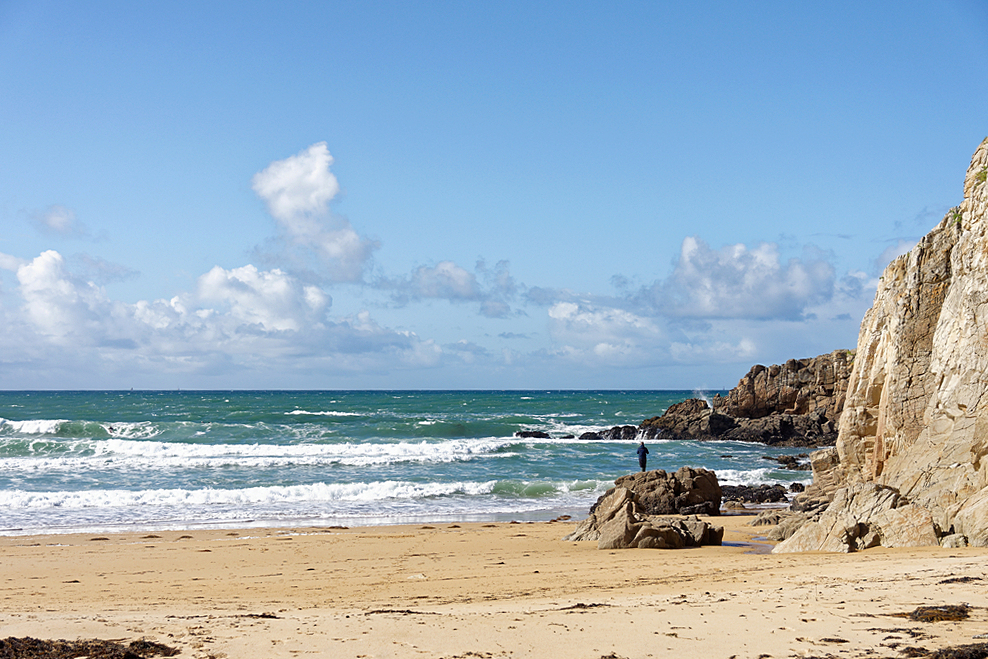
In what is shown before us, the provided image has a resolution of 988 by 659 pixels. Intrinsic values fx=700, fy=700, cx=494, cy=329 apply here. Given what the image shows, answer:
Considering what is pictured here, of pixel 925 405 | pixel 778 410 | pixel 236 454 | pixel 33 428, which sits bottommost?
pixel 236 454

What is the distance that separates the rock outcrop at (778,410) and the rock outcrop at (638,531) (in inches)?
1130

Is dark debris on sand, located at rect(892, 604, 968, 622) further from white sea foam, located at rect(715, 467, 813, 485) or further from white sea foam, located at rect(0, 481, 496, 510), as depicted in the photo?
white sea foam, located at rect(715, 467, 813, 485)

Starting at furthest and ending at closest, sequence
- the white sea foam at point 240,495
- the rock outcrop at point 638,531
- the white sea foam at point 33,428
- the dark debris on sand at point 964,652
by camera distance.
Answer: the white sea foam at point 33,428, the white sea foam at point 240,495, the rock outcrop at point 638,531, the dark debris on sand at point 964,652

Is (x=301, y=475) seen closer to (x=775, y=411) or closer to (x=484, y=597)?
(x=484, y=597)

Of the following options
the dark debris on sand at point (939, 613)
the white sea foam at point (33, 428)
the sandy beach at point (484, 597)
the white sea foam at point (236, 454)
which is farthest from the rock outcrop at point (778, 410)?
the white sea foam at point (33, 428)

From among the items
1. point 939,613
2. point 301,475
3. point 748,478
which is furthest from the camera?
point 301,475

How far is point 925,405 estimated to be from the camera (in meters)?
11.2

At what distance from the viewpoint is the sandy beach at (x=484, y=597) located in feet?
17.2

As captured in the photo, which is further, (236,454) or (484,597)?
(236,454)

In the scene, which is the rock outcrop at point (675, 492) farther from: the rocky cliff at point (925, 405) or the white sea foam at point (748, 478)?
the white sea foam at point (748, 478)

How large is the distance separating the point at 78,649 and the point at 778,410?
43275 mm

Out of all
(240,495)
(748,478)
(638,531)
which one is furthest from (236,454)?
(638,531)

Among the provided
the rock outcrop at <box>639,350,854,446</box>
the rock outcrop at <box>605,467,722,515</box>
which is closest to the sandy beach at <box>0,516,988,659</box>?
the rock outcrop at <box>605,467,722,515</box>

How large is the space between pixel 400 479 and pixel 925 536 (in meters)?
16.9
